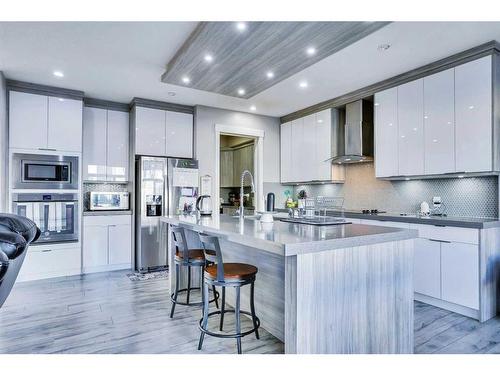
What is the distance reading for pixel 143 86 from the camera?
4.35m

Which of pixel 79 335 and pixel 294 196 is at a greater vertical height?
pixel 294 196

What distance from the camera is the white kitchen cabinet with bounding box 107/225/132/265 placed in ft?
15.7

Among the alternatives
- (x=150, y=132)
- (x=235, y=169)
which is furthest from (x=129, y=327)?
(x=235, y=169)

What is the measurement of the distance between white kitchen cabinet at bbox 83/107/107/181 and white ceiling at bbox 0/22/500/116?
35 cm

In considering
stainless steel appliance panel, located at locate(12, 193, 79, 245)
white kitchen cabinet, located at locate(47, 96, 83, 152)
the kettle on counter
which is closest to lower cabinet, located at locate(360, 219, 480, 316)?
the kettle on counter

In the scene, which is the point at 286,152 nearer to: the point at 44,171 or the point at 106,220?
the point at 106,220

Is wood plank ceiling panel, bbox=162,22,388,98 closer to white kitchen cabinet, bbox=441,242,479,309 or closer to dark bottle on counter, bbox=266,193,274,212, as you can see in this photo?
dark bottle on counter, bbox=266,193,274,212

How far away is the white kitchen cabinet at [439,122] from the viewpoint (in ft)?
11.0

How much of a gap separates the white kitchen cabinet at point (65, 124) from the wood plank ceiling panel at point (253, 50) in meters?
1.77

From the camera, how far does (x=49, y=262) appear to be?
427cm

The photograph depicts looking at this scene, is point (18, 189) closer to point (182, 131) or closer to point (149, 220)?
point (149, 220)

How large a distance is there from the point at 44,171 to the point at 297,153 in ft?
12.9
